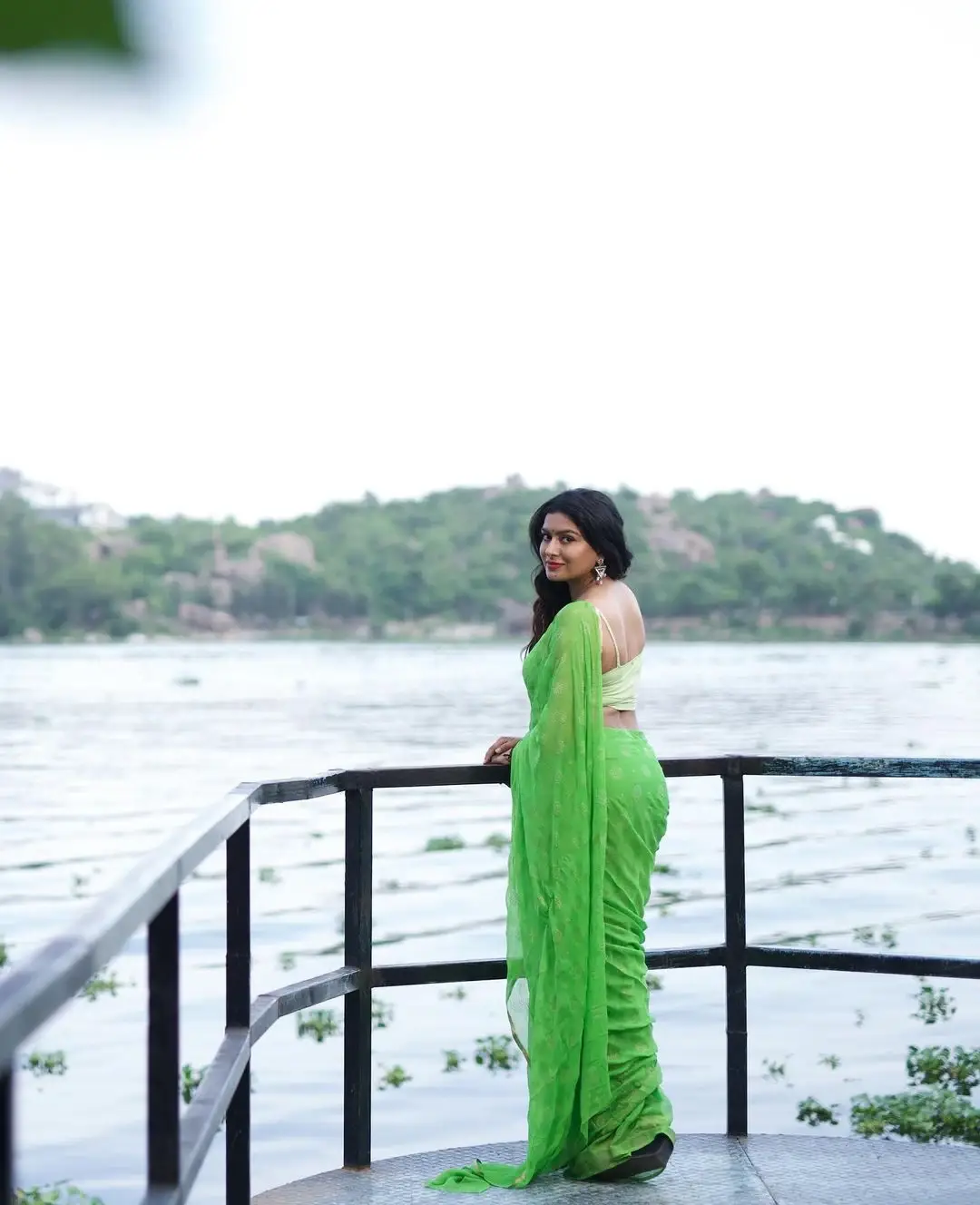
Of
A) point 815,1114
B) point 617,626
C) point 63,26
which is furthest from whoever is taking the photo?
point 815,1114

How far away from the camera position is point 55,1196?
15.5 feet

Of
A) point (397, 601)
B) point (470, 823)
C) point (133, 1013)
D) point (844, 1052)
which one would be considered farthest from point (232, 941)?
point (397, 601)

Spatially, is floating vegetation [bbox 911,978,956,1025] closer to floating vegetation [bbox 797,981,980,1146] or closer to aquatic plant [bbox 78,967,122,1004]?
floating vegetation [bbox 797,981,980,1146]

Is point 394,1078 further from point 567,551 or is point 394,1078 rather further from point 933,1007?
point 567,551

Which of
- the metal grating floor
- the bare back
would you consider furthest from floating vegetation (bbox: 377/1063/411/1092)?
the bare back

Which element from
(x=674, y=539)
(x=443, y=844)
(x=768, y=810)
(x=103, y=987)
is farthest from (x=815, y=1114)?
(x=674, y=539)

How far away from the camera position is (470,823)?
102ft

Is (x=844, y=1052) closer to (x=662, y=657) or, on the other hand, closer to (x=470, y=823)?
(x=470, y=823)

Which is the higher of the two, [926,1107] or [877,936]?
[926,1107]

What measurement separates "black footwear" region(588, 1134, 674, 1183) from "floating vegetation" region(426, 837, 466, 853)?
21804 mm

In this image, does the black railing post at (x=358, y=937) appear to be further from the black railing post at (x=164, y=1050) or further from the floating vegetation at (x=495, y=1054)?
the floating vegetation at (x=495, y=1054)

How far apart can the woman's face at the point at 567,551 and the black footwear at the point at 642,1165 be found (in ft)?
4.35

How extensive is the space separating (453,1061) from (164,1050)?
26.3 feet

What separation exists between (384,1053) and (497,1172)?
7078 millimetres
